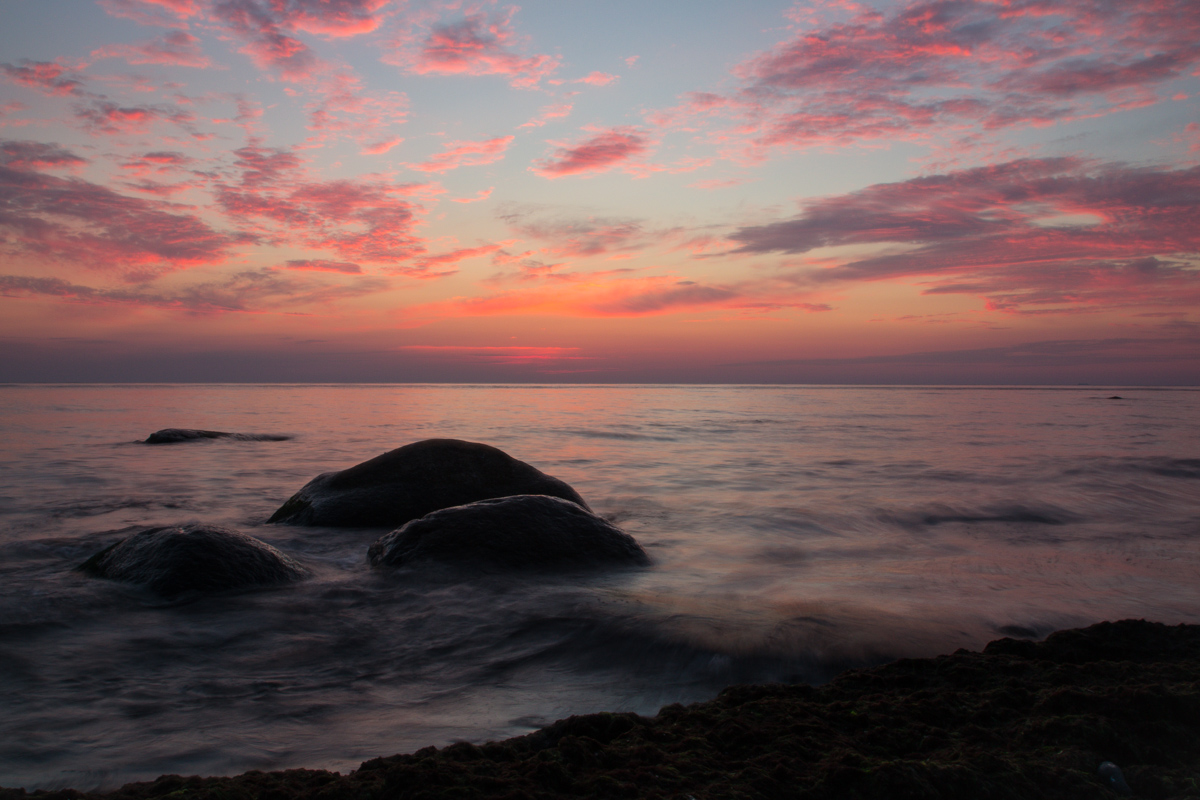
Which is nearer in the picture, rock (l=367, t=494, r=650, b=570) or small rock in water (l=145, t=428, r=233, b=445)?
rock (l=367, t=494, r=650, b=570)

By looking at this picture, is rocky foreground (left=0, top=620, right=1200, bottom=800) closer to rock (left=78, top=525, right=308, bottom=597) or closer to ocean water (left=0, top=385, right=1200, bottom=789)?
ocean water (left=0, top=385, right=1200, bottom=789)

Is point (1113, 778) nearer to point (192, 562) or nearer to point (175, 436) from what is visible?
point (192, 562)

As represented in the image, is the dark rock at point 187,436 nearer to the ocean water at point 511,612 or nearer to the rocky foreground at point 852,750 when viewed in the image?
the ocean water at point 511,612

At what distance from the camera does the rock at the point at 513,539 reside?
4648 mm

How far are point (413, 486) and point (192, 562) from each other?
7.62 ft

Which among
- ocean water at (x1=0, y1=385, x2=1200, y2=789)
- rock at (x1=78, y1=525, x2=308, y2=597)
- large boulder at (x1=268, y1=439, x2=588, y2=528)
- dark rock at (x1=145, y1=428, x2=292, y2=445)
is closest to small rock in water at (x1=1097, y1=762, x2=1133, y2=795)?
ocean water at (x1=0, y1=385, x2=1200, y2=789)

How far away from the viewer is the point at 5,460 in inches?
433

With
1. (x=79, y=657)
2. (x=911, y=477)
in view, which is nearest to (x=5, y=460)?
(x=79, y=657)

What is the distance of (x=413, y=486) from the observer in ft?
20.6

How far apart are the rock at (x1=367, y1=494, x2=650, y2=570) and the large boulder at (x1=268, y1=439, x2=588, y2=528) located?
1.15 metres

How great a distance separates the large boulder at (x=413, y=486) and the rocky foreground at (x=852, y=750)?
163 inches

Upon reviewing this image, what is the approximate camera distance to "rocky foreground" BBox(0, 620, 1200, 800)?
5.71 ft

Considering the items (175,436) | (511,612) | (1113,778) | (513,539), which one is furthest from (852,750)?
(175,436)

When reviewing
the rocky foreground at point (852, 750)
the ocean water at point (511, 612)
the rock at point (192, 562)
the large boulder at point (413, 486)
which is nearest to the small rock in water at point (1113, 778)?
the rocky foreground at point (852, 750)
